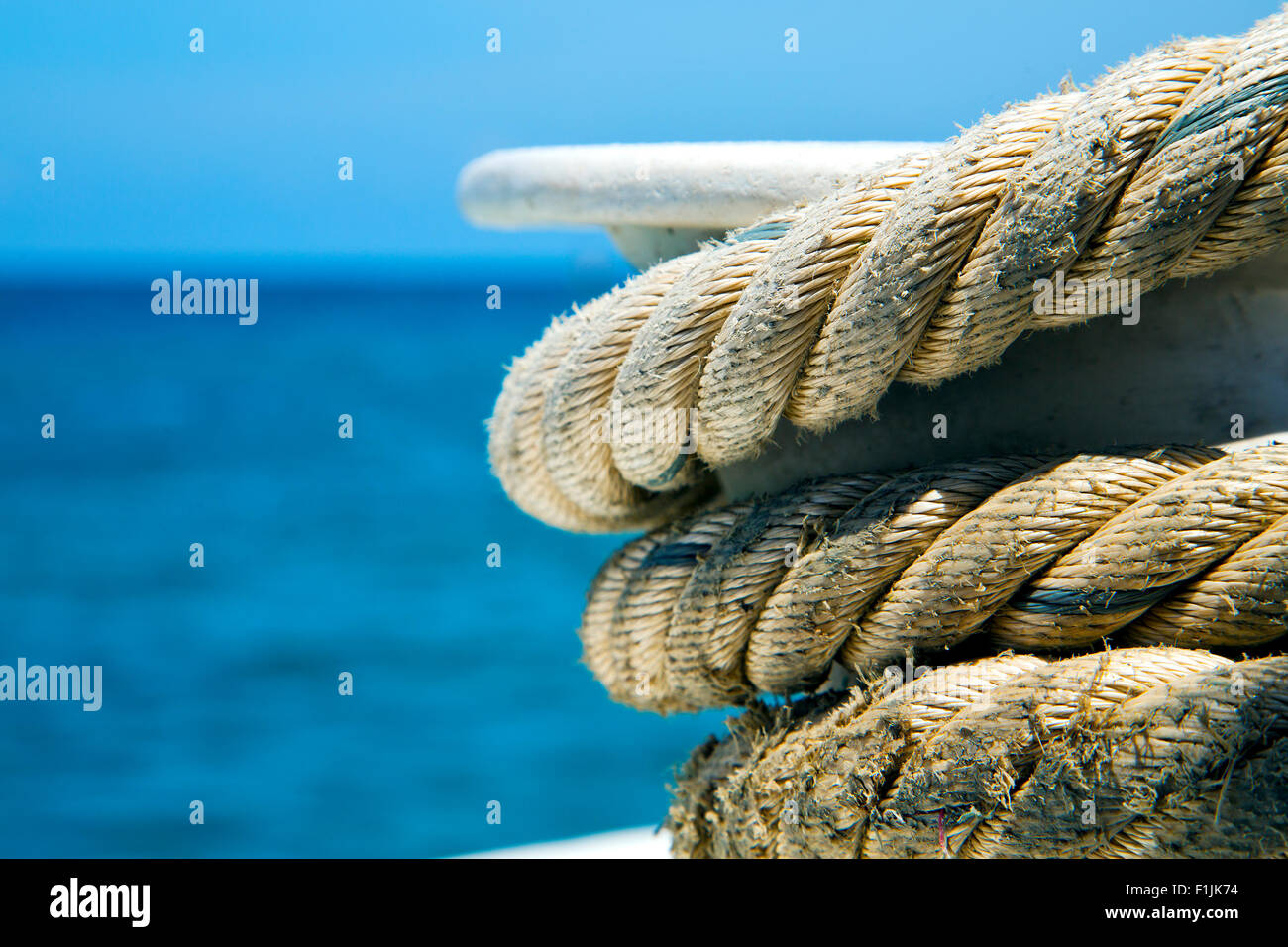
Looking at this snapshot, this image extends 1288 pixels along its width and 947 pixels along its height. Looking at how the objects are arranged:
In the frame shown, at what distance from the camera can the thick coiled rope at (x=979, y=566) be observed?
86 centimetres

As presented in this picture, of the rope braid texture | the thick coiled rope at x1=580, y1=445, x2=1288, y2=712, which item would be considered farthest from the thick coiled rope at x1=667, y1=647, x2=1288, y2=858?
the rope braid texture

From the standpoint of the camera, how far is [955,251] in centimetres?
89

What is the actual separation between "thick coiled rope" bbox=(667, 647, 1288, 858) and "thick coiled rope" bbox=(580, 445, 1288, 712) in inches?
1.5

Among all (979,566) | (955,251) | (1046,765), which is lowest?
(1046,765)

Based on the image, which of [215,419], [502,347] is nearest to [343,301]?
[502,347]

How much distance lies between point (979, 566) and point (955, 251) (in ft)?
0.83

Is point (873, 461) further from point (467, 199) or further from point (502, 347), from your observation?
point (502, 347)

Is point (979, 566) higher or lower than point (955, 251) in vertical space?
lower

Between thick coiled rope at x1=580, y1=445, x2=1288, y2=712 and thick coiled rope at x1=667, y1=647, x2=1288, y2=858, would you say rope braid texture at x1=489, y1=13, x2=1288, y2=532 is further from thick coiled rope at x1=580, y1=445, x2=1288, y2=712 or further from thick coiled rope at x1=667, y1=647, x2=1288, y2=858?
thick coiled rope at x1=667, y1=647, x2=1288, y2=858

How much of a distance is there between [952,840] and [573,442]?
523mm

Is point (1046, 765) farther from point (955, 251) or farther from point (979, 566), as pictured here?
point (955, 251)

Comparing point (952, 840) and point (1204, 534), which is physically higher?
point (1204, 534)

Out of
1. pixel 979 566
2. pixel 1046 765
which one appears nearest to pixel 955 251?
pixel 979 566

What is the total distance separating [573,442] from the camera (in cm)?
116
